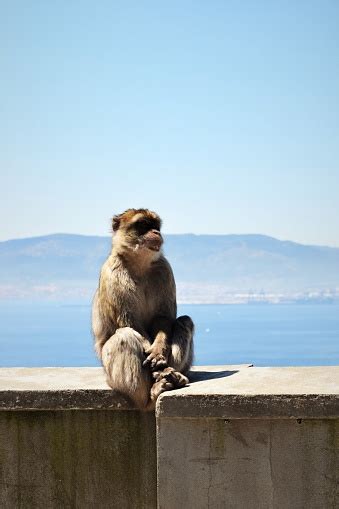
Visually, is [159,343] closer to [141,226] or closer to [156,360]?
[156,360]

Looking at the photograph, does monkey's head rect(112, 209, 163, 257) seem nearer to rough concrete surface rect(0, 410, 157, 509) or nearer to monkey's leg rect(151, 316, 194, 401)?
monkey's leg rect(151, 316, 194, 401)

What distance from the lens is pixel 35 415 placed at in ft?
22.1

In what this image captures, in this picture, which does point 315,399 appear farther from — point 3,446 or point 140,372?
point 3,446

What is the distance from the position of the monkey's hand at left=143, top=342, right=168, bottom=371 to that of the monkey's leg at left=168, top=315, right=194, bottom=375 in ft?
0.29

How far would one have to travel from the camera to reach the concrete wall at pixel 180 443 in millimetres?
6023

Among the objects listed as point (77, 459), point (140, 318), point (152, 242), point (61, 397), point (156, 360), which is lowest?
point (77, 459)

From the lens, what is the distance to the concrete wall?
6023 mm

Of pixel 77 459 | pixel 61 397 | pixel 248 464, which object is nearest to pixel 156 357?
pixel 61 397

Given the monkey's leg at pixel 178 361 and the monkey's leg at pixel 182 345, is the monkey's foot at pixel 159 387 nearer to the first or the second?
the monkey's leg at pixel 178 361

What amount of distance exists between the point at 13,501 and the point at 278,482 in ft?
5.92

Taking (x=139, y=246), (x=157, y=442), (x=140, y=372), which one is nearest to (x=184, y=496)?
(x=157, y=442)

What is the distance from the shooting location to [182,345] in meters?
6.88

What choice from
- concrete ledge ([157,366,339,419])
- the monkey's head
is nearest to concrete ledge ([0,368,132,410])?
concrete ledge ([157,366,339,419])

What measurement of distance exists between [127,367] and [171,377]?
0.28 m
